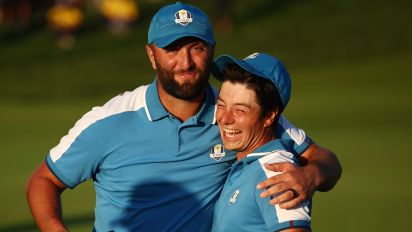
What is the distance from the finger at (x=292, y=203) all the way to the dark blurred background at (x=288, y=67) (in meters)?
6.65

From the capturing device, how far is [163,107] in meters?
6.41

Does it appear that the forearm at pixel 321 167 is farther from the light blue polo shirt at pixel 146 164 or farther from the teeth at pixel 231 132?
the teeth at pixel 231 132

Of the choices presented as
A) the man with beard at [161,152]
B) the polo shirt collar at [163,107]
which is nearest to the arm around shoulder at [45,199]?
the man with beard at [161,152]

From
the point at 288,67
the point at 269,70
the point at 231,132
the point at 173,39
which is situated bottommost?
the point at 288,67

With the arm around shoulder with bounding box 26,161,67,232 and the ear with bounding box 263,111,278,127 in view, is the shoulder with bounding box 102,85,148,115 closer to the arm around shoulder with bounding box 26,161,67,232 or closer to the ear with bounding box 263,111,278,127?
the arm around shoulder with bounding box 26,161,67,232

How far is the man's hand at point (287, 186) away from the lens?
5172 mm

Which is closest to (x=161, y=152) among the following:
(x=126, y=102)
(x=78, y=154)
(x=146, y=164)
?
(x=146, y=164)

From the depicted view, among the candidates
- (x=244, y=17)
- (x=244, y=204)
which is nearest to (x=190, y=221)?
(x=244, y=204)

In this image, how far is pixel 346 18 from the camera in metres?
32.6

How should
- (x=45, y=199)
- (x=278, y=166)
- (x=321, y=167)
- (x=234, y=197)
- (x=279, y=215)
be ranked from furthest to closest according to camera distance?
(x=45, y=199)
(x=321, y=167)
(x=234, y=197)
(x=278, y=166)
(x=279, y=215)

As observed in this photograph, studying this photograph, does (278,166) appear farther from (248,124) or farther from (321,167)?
(321,167)

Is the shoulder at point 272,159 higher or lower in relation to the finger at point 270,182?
higher

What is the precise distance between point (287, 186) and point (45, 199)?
1.61 m

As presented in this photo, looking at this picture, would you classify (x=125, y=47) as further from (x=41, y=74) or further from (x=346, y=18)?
(x=346, y=18)
